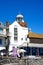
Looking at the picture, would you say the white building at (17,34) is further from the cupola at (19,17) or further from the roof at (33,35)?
the cupola at (19,17)

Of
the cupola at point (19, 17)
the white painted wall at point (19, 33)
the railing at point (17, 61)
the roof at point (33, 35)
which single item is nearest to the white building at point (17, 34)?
the white painted wall at point (19, 33)

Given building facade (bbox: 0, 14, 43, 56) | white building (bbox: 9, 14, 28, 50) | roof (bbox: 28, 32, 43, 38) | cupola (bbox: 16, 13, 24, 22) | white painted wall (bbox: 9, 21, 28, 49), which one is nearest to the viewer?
building facade (bbox: 0, 14, 43, 56)

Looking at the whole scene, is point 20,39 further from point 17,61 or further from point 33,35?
point 17,61

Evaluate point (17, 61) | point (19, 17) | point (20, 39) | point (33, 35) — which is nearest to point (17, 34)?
point (20, 39)

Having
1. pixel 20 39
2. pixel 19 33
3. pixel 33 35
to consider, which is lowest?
pixel 20 39

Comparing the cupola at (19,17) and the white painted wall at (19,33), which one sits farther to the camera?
the cupola at (19,17)

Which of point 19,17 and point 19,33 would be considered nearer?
point 19,33

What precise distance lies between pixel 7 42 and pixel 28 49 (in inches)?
203

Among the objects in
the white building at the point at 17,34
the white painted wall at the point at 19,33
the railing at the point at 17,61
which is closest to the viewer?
the railing at the point at 17,61

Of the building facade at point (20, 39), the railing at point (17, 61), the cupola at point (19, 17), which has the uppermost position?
the cupola at point (19, 17)

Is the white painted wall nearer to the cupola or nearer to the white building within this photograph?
the white building

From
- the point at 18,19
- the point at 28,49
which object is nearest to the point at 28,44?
the point at 28,49

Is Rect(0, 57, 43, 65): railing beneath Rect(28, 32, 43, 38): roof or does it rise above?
beneath

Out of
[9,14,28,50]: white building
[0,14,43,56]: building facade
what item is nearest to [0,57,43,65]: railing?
[0,14,43,56]: building facade
